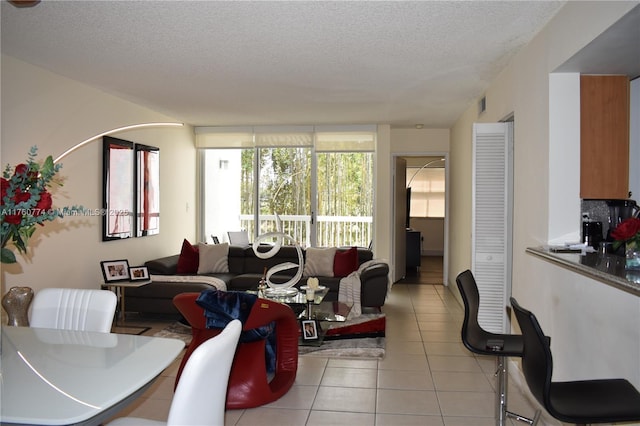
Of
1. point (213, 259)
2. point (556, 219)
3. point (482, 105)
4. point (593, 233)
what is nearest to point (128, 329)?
point (213, 259)

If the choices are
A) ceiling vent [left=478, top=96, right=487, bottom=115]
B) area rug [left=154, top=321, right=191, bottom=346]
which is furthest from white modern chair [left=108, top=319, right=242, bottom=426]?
ceiling vent [left=478, top=96, right=487, bottom=115]

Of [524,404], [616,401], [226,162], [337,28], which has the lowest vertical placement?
[524,404]

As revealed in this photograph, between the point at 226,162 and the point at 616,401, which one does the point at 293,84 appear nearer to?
the point at 226,162

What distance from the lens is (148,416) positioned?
306 centimetres

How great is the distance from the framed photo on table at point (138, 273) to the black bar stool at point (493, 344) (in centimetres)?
386

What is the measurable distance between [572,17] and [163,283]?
4.56 meters

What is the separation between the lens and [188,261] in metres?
6.24

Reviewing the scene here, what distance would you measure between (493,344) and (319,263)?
3923 millimetres

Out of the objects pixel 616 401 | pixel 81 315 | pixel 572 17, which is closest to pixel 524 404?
pixel 616 401

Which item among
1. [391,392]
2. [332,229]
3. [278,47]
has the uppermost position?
[278,47]

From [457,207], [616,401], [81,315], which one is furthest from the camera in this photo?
[457,207]

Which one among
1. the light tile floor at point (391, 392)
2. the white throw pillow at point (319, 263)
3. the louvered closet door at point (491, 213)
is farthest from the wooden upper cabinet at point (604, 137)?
the white throw pillow at point (319, 263)

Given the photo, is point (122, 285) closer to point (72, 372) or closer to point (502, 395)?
point (72, 372)

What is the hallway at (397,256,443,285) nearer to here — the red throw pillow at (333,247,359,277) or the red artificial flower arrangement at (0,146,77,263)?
the red throw pillow at (333,247,359,277)
